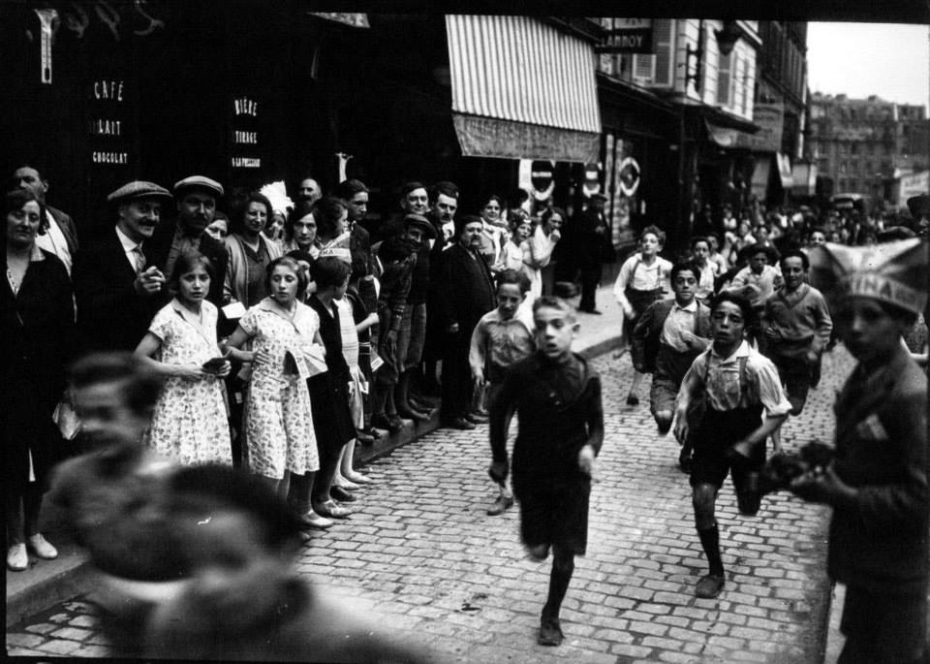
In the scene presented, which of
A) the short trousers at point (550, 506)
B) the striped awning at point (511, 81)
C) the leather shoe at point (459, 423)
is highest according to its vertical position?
the striped awning at point (511, 81)

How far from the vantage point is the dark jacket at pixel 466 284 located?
789 centimetres

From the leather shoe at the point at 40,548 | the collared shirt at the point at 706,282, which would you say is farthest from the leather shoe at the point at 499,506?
the leather shoe at the point at 40,548

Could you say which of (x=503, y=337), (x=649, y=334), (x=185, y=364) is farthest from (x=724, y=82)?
(x=503, y=337)

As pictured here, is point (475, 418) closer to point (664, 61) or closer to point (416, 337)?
point (416, 337)

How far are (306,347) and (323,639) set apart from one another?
234cm

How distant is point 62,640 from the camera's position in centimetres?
476

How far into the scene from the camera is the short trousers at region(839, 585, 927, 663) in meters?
3.43

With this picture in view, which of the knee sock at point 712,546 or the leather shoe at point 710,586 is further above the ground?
the knee sock at point 712,546

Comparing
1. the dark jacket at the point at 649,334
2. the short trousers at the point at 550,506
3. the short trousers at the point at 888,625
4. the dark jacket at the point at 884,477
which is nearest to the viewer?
the dark jacket at the point at 884,477

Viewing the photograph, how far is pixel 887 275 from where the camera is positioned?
323cm

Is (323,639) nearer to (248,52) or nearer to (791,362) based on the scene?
(791,362)

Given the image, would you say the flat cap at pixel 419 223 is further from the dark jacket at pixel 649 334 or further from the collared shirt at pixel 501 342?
the collared shirt at pixel 501 342

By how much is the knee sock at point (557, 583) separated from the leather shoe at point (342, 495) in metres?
2.47

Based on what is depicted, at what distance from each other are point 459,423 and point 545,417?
4.99m
